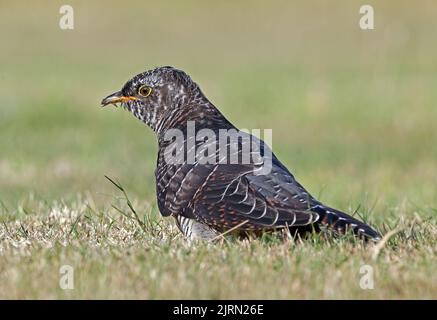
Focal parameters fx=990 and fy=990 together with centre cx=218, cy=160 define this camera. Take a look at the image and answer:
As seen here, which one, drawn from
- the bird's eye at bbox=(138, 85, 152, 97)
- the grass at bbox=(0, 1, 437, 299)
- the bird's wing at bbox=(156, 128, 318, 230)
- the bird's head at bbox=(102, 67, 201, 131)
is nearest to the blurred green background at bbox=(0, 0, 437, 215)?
the grass at bbox=(0, 1, 437, 299)

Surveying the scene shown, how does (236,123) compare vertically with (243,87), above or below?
below

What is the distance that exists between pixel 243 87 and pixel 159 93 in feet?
39.7

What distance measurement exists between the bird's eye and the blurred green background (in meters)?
1.67

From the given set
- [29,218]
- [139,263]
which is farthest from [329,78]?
[139,263]

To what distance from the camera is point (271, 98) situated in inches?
701

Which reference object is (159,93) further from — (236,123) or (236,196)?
(236,123)

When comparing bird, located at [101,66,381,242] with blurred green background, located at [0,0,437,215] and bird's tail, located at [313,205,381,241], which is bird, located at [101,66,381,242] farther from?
blurred green background, located at [0,0,437,215]

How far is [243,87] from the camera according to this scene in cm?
1909

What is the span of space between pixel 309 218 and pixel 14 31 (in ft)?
76.2

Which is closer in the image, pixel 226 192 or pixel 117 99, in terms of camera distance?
pixel 226 192

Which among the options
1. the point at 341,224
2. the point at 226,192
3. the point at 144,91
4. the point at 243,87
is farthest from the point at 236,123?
the point at 341,224

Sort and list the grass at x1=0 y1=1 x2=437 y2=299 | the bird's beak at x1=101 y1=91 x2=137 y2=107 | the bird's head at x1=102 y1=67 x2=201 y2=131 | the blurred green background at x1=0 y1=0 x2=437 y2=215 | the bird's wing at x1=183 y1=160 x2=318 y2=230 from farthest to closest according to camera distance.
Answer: the blurred green background at x1=0 y1=0 x2=437 y2=215
the bird's beak at x1=101 y1=91 x2=137 y2=107
the bird's head at x1=102 y1=67 x2=201 y2=131
the bird's wing at x1=183 y1=160 x2=318 y2=230
the grass at x1=0 y1=1 x2=437 y2=299

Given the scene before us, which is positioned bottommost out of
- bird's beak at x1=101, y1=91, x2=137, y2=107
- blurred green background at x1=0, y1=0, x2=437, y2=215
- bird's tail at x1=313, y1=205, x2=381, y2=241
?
bird's tail at x1=313, y1=205, x2=381, y2=241

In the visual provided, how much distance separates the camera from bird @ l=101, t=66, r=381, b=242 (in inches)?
231
